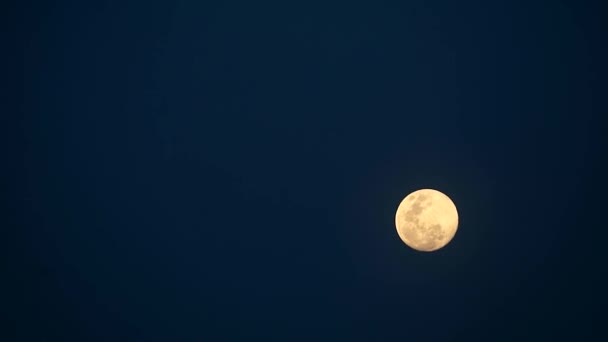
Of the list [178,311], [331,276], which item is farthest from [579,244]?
[178,311]

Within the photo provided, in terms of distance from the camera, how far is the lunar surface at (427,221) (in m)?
7.06

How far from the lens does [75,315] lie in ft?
26.0

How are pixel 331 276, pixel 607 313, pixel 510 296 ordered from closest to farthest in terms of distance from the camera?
pixel 607 313 → pixel 510 296 → pixel 331 276

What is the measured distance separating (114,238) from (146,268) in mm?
873

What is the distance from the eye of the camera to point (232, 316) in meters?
8.40

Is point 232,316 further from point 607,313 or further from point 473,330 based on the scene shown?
point 607,313

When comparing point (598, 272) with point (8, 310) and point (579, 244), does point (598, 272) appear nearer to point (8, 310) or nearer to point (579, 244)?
point (579, 244)

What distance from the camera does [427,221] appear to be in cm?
708

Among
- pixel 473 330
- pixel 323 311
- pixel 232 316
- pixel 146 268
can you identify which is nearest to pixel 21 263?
pixel 146 268

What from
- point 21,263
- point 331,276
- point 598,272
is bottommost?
point 21,263

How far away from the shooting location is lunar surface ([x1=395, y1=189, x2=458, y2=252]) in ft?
23.2

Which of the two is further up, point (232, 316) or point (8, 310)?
point (232, 316)

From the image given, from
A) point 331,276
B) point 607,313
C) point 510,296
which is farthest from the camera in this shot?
point 331,276

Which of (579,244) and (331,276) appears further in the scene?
(331,276)
